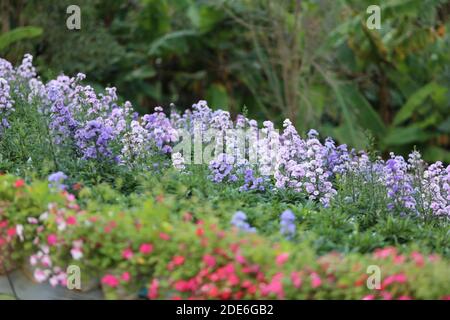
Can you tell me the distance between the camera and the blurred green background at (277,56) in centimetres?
1191

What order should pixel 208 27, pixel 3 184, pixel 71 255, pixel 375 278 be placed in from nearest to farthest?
pixel 375 278, pixel 71 255, pixel 3 184, pixel 208 27

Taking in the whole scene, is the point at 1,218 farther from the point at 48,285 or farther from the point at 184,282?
the point at 184,282

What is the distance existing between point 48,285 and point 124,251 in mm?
784

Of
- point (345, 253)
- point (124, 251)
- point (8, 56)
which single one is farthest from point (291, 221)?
point (8, 56)

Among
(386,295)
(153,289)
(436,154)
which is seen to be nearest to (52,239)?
(153,289)

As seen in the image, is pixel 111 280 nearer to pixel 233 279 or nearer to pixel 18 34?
pixel 233 279

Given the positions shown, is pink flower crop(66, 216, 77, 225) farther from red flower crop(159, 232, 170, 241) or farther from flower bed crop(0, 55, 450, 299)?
red flower crop(159, 232, 170, 241)

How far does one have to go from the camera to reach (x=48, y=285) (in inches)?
184

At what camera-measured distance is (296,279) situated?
392 cm

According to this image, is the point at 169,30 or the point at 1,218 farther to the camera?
the point at 169,30

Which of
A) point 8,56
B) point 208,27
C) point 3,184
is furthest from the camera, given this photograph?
point 208,27

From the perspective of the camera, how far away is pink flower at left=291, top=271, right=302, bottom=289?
3921 mm

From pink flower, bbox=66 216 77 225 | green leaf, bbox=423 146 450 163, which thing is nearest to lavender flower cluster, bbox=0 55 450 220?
pink flower, bbox=66 216 77 225

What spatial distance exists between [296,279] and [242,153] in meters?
2.30
